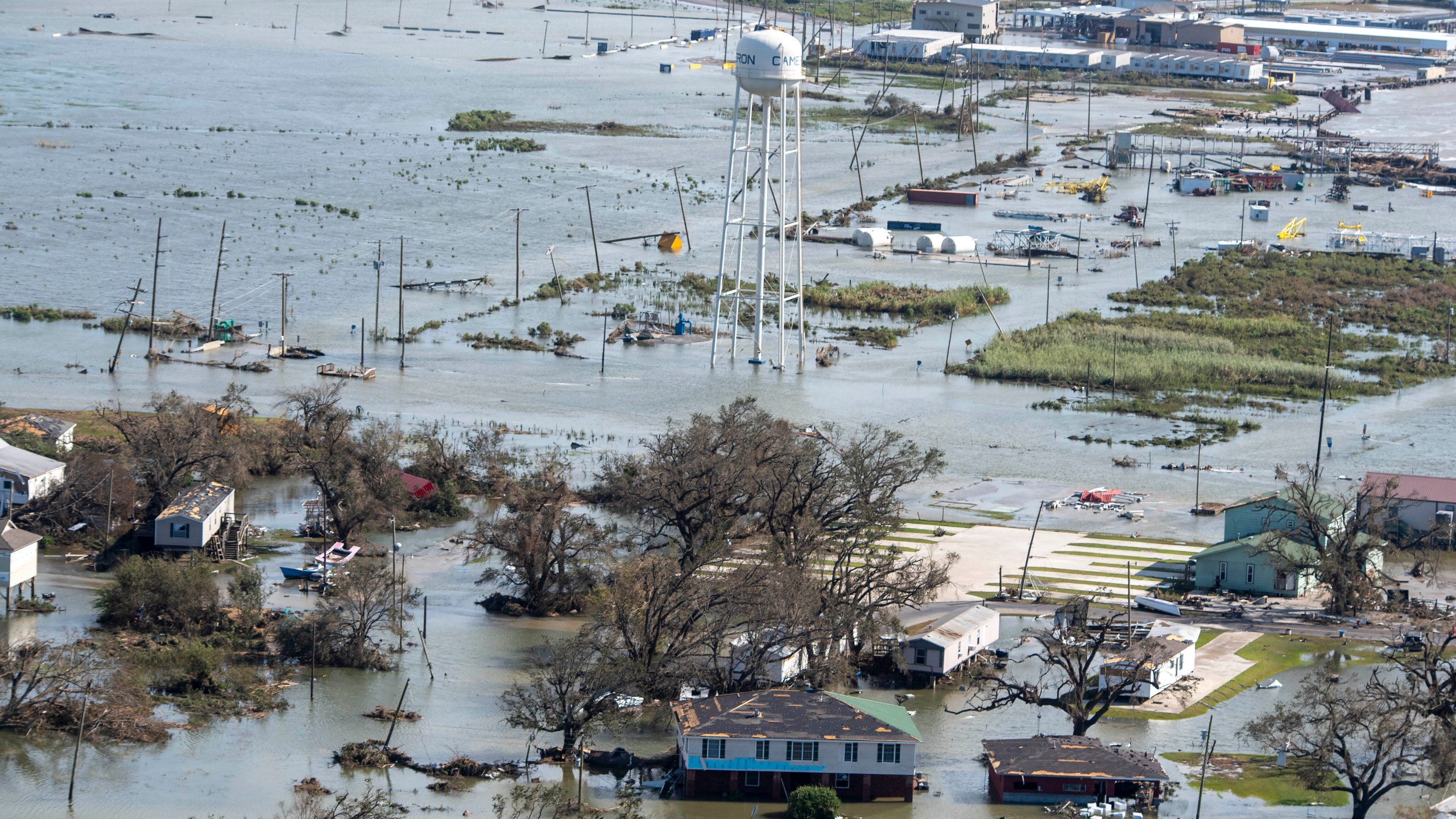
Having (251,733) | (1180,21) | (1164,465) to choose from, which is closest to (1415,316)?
(1164,465)

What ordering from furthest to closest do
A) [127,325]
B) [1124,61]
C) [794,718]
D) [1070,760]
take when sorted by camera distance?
[1124,61] < [127,325] < [794,718] < [1070,760]

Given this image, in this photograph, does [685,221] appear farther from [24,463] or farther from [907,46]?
[907,46]

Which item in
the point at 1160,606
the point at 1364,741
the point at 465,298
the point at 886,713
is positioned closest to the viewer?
the point at 886,713

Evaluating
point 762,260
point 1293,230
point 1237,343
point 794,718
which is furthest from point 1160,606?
point 1293,230

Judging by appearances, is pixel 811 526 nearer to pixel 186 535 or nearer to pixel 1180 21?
pixel 186 535

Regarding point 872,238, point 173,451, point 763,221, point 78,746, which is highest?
point 763,221

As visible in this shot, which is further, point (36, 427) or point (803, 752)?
point (36, 427)

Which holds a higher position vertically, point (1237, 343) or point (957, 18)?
point (957, 18)

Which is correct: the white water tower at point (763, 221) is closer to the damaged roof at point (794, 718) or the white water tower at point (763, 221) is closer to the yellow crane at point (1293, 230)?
the yellow crane at point (1293, 230)
